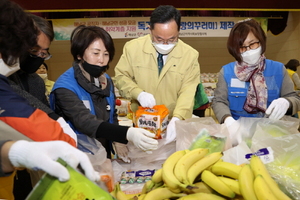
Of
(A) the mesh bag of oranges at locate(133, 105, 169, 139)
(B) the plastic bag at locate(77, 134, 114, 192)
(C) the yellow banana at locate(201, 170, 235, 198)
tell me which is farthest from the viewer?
(A) the mesh bag of oranges at locate(133, 105, 169, 139)

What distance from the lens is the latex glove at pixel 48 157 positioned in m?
0.77

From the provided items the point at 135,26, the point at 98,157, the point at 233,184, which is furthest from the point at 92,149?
the point at 135,26

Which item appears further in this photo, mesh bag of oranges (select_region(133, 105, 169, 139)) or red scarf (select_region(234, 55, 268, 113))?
red scarf (select_region(234, 55, 268, 113))

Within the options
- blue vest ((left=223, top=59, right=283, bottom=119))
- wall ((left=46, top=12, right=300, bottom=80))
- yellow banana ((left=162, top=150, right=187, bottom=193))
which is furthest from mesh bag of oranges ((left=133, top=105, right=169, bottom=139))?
wall ((left=46, top=12, right=300, bottom=80))

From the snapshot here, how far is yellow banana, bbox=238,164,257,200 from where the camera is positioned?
92 centimetres

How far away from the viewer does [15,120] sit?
0.95 m

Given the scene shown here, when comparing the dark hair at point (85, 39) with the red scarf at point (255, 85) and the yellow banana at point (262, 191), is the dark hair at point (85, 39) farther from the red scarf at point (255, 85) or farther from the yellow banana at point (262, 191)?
the yellow banana at point (262, 191)

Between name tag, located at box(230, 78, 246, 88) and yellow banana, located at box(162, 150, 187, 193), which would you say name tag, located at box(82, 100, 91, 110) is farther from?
name tag, located at box(230, 78, 246, 88)

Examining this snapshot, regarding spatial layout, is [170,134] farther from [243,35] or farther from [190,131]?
[243,35]

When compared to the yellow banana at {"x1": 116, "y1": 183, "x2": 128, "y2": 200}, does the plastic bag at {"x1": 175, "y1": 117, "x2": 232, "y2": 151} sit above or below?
above

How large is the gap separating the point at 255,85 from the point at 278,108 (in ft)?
0.89

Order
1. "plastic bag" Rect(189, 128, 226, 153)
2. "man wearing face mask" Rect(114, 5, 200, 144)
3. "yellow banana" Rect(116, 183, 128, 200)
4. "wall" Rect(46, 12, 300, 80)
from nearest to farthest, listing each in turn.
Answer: "yellow banana" Rect(116, 183, 128, 200)
"plastic bag" Rect(189, 128, 226, 153)
"man wearing face mask" Rect(114, 5, 200, 144)
"wall" Rect(46, 12, 300, 80)
